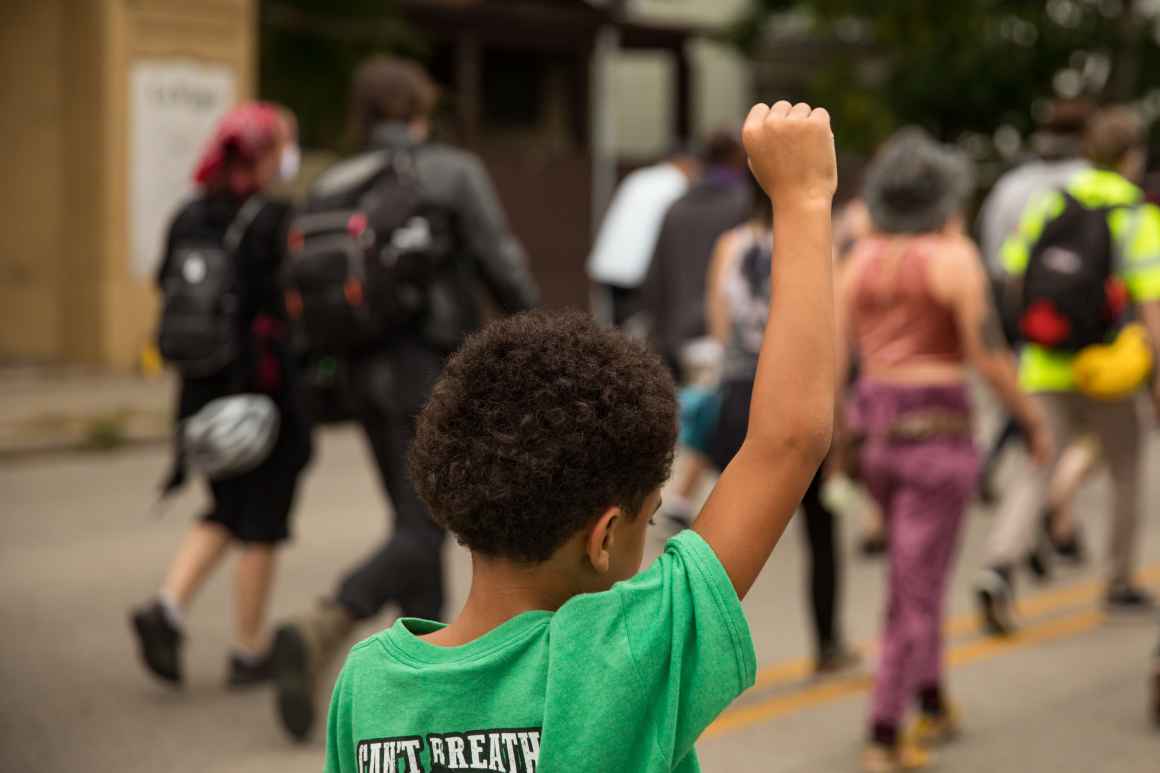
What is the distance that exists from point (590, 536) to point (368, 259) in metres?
3.32

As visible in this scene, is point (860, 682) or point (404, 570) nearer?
point (404, 570)

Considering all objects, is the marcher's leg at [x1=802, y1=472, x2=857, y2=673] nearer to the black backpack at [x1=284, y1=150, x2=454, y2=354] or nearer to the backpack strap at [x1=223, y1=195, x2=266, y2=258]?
the black backpack at [x1=284, y1=150, x2=454, y2=354]

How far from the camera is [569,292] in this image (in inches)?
778

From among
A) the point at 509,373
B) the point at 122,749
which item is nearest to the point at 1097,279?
the point at 122,749

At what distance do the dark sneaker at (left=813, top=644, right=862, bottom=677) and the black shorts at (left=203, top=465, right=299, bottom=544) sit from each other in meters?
1.95

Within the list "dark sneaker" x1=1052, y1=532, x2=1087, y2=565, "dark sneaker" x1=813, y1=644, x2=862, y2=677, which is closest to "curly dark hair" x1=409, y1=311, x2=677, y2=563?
"dark sneaker" x1=813, y1=644, x2=862, y2=677

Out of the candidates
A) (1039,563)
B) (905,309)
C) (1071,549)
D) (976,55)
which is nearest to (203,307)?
(905,309)

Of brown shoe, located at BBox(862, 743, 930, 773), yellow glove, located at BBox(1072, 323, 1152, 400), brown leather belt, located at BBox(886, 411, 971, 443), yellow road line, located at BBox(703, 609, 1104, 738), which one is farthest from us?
yellow glove, located at BBox(1072, 323, 1152, 400)

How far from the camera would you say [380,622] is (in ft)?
22.1

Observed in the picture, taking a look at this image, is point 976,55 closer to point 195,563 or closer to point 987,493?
point 987,493

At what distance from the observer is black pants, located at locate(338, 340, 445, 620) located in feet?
16.7

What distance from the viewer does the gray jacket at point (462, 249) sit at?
5152 millimetres

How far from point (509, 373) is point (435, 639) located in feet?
1.07

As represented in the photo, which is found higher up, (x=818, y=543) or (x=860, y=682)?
(x=818, y=543)
